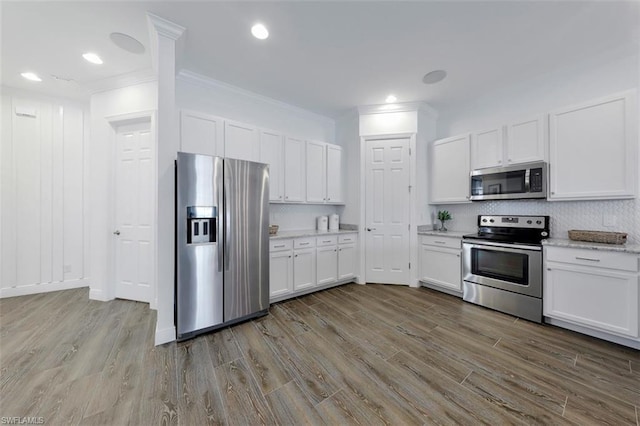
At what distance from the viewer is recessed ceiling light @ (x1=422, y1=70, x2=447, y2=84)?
9.89ft

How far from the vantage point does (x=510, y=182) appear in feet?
10.2

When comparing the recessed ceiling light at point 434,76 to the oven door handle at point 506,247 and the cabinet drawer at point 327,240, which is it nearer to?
the oven door handle at point 506,247

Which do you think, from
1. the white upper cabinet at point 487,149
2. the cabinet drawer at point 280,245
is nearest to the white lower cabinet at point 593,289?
the white upper cabinet at point 487,149

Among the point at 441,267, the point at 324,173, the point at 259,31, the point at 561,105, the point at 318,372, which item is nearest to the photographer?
the point at 318,372

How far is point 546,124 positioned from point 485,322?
2.42 metres

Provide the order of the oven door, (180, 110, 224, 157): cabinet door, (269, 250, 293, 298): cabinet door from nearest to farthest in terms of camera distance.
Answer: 1. the oven door
2. (180, 110, 224, 157): cabinet door
3. (269, 250, 293, 298): cabinet door

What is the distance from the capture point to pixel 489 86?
334 cm

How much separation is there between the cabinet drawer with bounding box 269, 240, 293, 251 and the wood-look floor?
830 millimetres

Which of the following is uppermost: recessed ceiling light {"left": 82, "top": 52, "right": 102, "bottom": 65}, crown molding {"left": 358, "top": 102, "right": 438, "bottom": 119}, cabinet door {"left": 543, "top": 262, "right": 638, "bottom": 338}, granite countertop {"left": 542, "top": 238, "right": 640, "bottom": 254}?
recessed ceiling light {"left": 82, "top": 52, "right": 102, "bottom": 65}

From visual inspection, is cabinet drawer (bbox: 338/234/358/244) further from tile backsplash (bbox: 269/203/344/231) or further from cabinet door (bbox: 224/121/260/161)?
cabinet door (bbox: 224/121/260/161)

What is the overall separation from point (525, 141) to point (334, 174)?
8.60ft

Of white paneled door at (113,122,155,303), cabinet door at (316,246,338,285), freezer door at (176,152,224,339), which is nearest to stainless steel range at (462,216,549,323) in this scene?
cabinet door at (316,246,338,285)

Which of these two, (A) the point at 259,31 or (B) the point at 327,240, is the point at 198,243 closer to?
(B) the point at 327,240

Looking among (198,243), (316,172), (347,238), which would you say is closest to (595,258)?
(347,238)
